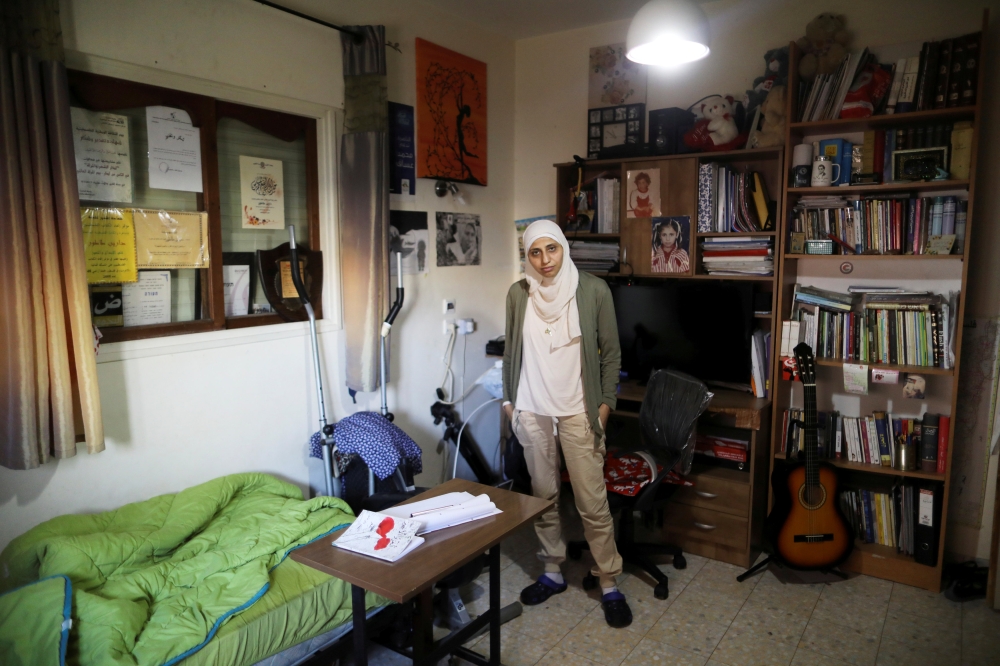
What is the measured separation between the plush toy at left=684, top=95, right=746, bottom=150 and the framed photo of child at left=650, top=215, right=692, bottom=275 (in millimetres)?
395

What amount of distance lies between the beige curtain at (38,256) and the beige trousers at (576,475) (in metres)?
1.63

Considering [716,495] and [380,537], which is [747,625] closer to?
[716,495]

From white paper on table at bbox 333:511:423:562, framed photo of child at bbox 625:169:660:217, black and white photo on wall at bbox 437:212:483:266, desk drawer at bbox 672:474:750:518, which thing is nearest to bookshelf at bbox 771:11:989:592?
desk drawer at bbox 672:474:750:518

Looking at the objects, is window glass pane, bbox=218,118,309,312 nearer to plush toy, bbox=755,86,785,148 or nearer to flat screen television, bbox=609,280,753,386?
flat screen television, bbox=609,280,753,386

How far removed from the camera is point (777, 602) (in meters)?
2.82

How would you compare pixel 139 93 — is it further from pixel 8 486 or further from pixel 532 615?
pixel 532 615

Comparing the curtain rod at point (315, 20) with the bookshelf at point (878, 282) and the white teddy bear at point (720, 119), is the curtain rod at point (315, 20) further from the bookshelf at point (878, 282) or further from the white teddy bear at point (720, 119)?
the bookshelf at point (878, 282)

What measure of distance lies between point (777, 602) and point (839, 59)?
242cm

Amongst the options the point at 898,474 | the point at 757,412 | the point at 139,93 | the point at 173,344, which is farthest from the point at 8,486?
the point at 898,474

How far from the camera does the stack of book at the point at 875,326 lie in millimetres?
2854

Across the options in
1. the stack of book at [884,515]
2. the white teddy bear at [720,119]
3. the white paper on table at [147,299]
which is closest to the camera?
the white paper on table at [147,299]

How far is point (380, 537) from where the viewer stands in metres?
1.82

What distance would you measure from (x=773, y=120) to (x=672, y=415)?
5.05 ft

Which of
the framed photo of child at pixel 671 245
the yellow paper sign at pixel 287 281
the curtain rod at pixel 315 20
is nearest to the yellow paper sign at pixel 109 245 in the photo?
the yellow paper sign at pixel 287 281
